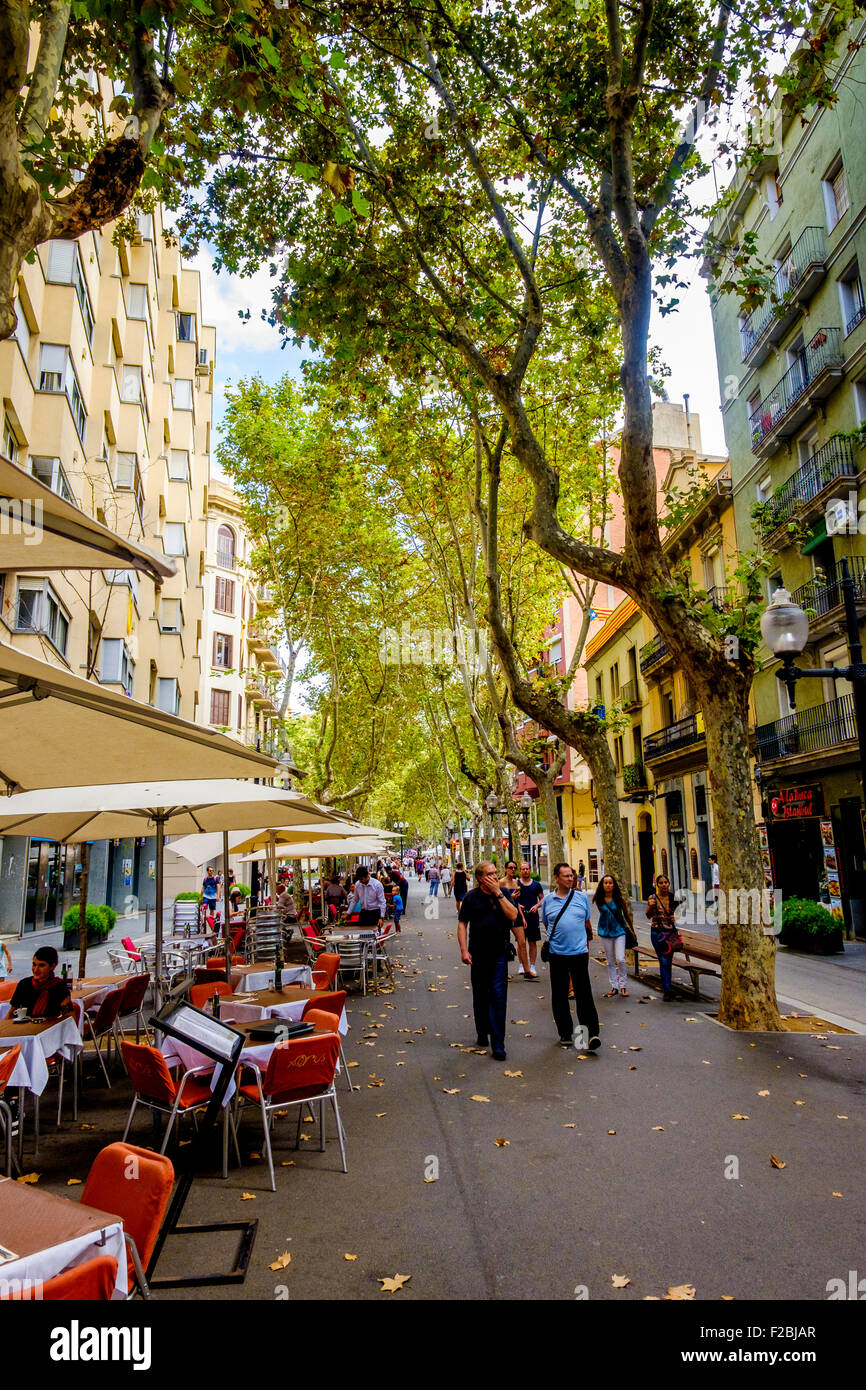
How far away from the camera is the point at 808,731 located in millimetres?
20531

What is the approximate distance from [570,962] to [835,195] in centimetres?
2115

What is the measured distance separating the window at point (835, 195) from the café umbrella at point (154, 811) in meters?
19.9

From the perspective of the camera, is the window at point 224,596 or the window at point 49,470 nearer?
the window at point 49,470

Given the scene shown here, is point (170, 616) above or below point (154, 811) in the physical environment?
above

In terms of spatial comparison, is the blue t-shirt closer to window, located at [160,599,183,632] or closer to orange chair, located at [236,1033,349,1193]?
orange chair, located at [236,1033,349,1193]

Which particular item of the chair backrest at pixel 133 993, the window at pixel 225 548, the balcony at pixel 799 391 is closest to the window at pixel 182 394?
the window at pixel 225 548

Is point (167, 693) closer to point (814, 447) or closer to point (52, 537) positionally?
point (814, 447)

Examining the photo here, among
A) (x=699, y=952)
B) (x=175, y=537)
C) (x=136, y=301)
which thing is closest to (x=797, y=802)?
(x=699, y=952)

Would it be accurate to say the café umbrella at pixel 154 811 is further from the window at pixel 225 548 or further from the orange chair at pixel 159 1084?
the window at pixel 225 548

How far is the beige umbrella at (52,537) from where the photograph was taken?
407 centimetres

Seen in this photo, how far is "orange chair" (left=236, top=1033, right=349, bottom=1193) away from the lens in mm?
5266

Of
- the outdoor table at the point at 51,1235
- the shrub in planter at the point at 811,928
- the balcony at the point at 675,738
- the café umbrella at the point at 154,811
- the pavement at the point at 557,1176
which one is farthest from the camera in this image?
the balcony at the point at 675,738

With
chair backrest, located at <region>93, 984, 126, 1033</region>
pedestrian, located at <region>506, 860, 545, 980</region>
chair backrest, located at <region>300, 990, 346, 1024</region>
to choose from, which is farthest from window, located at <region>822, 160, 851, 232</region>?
chair backrest, located at <region>93, 984, 126, 1033</region>
